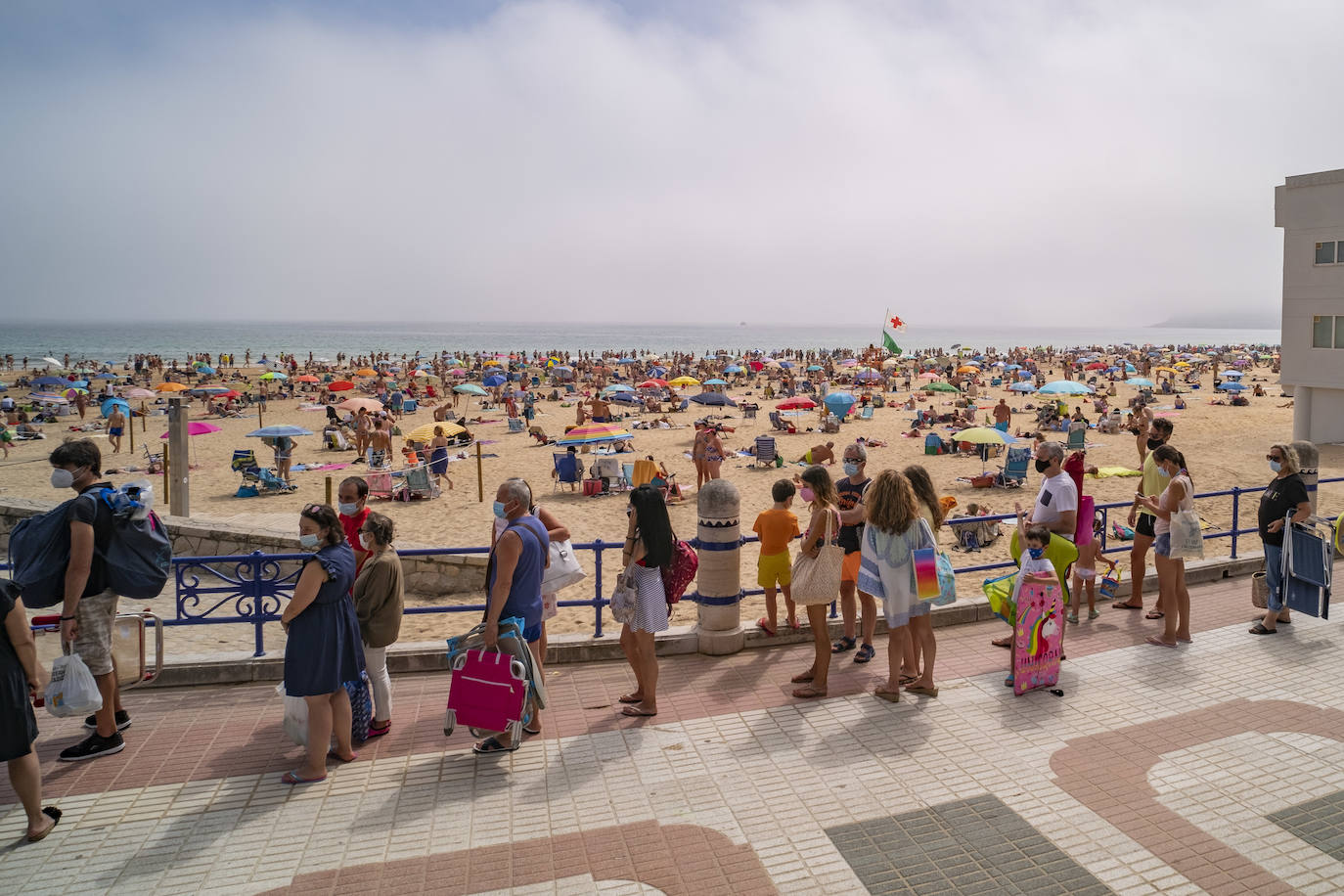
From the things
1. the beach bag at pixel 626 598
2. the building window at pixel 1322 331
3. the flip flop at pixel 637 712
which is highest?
the building window at pixel 1322 331

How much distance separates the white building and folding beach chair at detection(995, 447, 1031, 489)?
12537mm

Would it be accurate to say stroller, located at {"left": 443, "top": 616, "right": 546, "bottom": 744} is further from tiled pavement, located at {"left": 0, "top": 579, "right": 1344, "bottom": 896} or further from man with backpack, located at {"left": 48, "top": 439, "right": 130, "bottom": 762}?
man with backpack, located at {"left": 48, "top": 439, "right": 130, "bottom": 762}

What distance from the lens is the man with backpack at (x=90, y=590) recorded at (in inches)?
171

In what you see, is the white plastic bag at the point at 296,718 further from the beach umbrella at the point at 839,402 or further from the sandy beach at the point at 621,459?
the beach umbrella at the point at 839,402

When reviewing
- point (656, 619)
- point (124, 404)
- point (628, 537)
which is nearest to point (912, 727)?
point (656, 619)

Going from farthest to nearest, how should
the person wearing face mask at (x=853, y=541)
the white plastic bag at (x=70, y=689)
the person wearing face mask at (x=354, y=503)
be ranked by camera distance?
the person wearing face mask at (x=853, y=541)
the person wearing face mask at (x=354, y=503)
the white plastic bag at (x=70, y=689)

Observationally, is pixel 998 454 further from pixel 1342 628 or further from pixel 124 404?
pixel 124 404

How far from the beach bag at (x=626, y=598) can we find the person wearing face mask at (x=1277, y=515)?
16.4 feet

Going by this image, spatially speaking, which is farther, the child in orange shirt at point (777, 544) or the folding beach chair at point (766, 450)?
the folding beach chair at point (766, 450)

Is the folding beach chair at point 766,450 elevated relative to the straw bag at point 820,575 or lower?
lower

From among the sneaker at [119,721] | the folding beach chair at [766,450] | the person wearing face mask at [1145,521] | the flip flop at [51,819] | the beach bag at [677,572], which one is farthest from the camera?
the folding beach chair at [766,450]

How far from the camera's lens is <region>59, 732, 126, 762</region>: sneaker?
4699mm

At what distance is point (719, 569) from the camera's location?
6.16 meters

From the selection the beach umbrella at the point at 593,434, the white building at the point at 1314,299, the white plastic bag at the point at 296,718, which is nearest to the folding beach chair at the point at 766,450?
the beach umbrella at the point at 593,434
